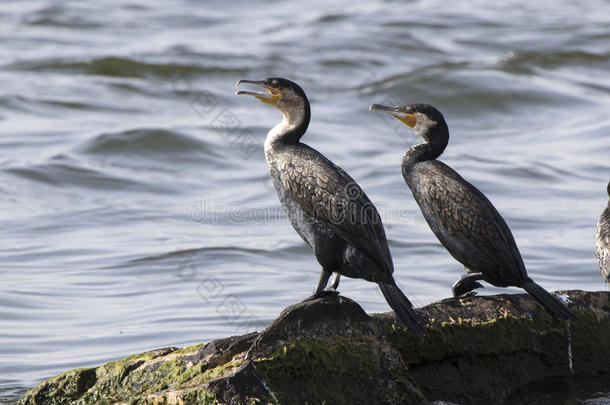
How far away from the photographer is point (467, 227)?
242 inches

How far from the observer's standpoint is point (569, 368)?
6.18m

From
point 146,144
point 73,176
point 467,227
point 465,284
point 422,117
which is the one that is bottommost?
point 73,176

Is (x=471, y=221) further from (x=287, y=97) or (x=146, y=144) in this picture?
(x=146, y=144)

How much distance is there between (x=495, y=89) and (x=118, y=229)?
34.9ft

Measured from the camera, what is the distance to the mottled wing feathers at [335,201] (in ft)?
18.6

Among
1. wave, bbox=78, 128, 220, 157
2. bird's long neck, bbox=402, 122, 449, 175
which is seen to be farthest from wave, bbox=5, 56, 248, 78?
bird's long neck, bbox=402, 122, 449, 175

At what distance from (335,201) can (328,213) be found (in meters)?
0.08

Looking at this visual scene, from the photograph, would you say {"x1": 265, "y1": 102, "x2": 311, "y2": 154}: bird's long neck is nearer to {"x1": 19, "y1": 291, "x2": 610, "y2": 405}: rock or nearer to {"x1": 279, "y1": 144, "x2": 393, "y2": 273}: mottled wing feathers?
{"x1": 279, "y1": 144, "x2": 393, "y2": 273}: mottled wing feathers

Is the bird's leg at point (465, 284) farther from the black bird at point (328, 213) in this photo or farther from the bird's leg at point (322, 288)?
the bird's leg at point (322, 288)

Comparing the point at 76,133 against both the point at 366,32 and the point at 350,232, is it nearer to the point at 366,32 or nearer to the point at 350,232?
the point at 366,32

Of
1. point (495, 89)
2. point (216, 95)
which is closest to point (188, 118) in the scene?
point (216, 95)

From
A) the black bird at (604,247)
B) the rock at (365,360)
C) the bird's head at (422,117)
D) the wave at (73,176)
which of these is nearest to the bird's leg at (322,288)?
the rock at (365,360)

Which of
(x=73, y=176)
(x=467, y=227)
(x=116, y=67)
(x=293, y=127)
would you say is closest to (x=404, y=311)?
(x=467, y=227)

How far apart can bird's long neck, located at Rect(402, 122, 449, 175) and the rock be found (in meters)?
0.99
